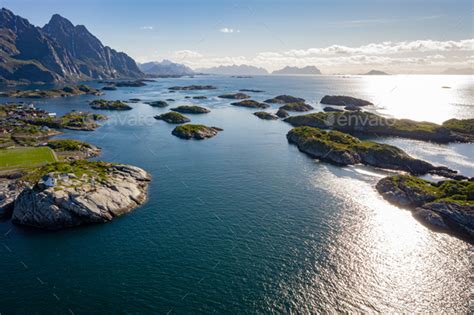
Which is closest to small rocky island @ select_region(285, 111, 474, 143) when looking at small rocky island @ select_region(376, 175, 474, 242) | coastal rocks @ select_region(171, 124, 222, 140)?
coastal rocks @ select_region(171, 124, 222, 140)

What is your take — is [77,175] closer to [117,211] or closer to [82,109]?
[117,211]

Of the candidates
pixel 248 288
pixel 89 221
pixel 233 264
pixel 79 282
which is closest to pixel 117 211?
pixel 89 221

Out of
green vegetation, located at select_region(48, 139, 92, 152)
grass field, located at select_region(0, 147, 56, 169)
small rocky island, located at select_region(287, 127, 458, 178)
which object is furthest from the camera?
green vegetation, located at select_region(48, 139, 92, 152)

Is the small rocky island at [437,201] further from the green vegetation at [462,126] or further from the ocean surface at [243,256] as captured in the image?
the green vegetation at [462,126]

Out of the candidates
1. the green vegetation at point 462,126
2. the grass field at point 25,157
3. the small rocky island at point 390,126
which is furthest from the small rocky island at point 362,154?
the grass field at point 25,157

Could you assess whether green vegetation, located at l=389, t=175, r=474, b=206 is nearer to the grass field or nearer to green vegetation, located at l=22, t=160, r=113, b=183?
green vegetation, located at l=22, t=160, r=113, b=183

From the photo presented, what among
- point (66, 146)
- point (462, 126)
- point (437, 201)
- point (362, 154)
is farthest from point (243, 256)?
point (462, 126)
